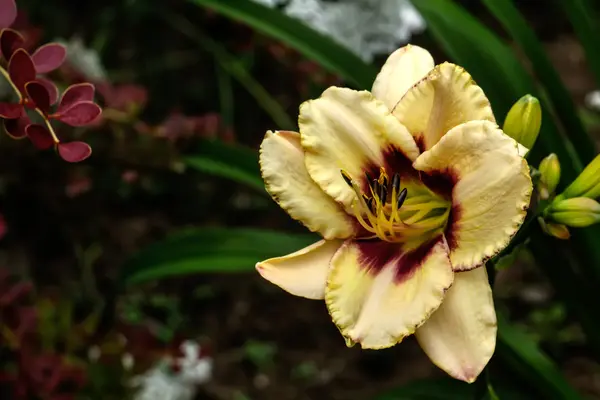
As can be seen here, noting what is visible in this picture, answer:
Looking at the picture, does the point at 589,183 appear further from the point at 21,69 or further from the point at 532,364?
the point at 21,69

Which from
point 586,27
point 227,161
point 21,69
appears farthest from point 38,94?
point 586,27

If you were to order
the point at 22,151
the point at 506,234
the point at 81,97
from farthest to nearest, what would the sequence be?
the point at 22,151, the point at 81,97, the point at 506,234

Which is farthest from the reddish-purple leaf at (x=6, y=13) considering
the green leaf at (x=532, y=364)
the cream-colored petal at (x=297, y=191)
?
the green leaf at (x=532, y=364)

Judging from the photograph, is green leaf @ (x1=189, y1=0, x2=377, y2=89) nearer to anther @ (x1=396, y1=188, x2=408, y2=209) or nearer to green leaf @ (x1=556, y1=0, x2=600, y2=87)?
green leaf @ (x1=556, y1=0, x2=600, y2=87)

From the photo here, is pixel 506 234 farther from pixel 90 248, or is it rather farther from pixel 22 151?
pixel 90 248

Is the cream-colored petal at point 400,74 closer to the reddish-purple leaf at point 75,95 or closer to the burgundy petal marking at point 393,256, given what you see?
the burgundy petal marking at point 393,256

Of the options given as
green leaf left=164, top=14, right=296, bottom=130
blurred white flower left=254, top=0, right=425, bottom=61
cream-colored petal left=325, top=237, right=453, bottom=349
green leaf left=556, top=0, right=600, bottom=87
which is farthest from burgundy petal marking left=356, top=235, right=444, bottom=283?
green leaf left=164, top=14, right=296, bottom=130

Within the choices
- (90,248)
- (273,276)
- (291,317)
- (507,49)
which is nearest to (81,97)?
(273,276)
